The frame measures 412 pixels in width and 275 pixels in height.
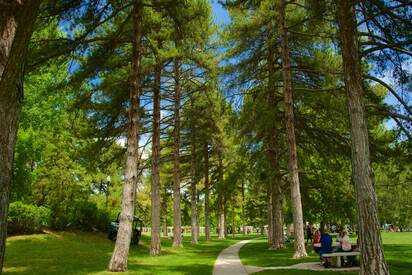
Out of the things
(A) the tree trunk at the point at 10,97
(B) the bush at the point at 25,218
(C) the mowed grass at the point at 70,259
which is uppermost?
(A) the tree trunk at the point at 10,97

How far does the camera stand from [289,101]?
59.5 ft

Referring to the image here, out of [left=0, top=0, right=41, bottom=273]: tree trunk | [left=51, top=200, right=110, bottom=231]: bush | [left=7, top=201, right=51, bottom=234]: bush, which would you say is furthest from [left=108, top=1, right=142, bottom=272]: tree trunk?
[left=51, top=200, right=110, bottom=231]: bush

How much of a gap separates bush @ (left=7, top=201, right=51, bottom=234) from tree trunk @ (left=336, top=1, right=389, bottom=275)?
54.8 ft

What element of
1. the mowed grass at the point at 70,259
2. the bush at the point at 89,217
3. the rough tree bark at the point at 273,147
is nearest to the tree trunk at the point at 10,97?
the mowed grass at the point at 70,259

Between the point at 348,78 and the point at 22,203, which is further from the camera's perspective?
the point at 22,203

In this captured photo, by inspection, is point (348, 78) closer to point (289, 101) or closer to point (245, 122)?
point (289, 101)

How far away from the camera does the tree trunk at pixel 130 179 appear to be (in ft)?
40.6

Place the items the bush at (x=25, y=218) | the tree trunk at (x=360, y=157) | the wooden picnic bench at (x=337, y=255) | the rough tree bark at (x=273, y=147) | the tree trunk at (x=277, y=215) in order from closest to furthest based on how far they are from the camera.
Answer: the tree trunk at (x=360, y=157) → the wooden picnic bench at (x=337, y=255) → the bush at (x=25, y=218) → the rough tree bark at (x=273, y=147) → the tree trunk at (x=277, y=215)

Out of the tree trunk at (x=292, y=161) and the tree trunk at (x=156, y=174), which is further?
the tree trunk at (x=156, y=174)

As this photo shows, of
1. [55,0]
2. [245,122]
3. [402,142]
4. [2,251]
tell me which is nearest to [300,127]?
[245,122]

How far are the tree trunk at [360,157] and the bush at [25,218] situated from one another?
54.8ft

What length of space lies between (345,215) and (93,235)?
16.6 m

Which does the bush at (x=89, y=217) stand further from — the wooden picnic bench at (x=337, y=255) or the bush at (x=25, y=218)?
the wooden picnic bench at (x=337, y=255)

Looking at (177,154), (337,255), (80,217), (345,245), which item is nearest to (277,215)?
(177,154)
